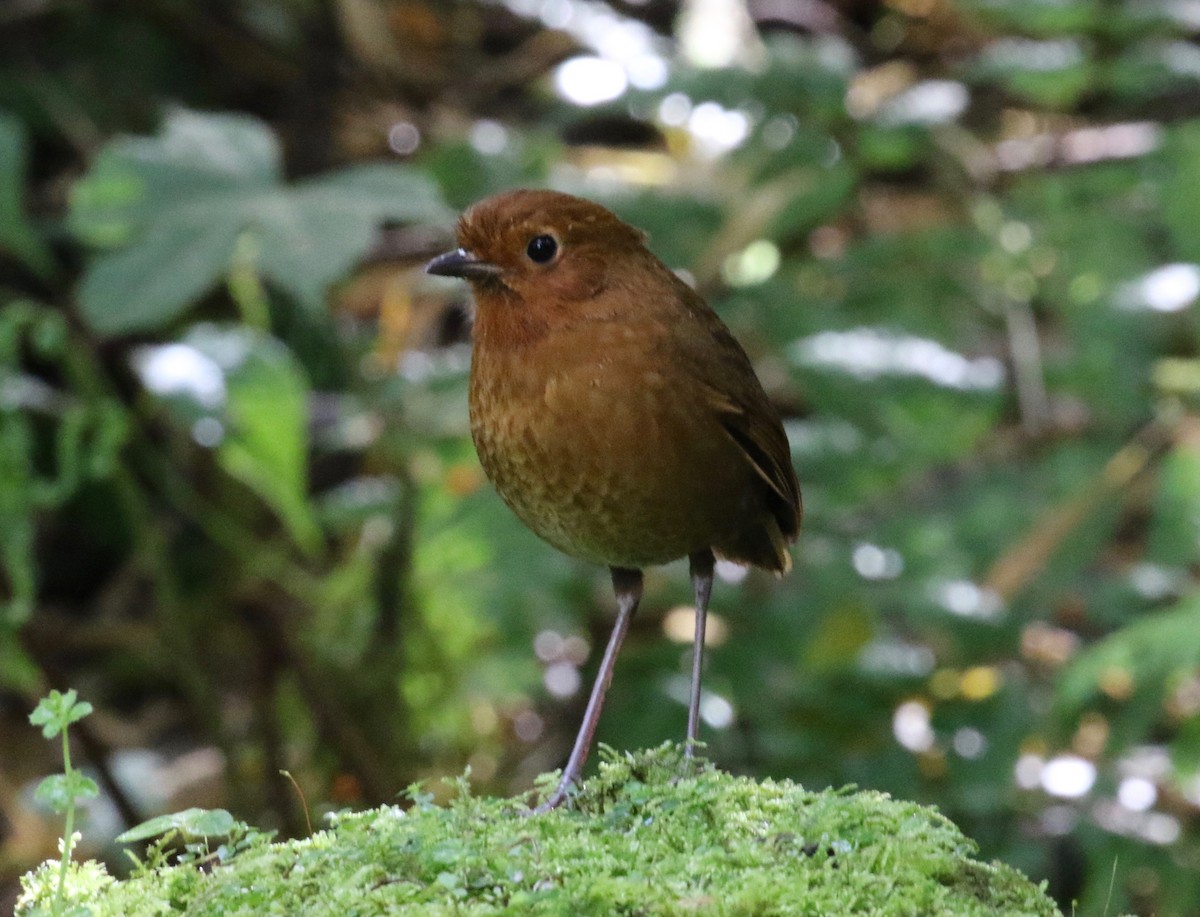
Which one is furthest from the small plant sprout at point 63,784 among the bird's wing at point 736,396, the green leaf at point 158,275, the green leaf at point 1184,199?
the green leaf at point 1184,199

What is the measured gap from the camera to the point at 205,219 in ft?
12.0

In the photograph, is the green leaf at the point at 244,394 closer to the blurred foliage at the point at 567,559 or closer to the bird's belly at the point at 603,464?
the blurred foliage at the point at 567,559

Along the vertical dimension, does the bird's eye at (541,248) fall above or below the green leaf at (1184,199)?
below

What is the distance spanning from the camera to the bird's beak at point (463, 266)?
2443 millimetres

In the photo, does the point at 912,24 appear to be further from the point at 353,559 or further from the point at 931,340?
the point at 353,559

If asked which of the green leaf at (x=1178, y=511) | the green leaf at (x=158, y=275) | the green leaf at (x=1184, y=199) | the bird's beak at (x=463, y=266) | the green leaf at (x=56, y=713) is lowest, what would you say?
the green leaf at (x=56, y=713)

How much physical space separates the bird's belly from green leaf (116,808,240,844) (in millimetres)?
774

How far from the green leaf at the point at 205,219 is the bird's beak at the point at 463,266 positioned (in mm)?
984

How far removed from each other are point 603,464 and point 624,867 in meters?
0.75

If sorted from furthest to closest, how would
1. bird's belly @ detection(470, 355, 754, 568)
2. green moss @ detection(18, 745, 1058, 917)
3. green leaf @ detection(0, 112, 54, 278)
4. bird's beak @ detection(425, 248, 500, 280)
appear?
green leaf @ detection(0, 112, 54, 278) → bird's beak @ detection(425, 248, 500, 280) → bird's belly @ detection(470, 355, 754, 568) → green moss @ detection(18, 745, 1058, 917)

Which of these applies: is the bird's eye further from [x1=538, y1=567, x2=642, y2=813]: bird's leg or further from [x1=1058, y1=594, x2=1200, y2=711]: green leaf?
[x1=1058, y1=594, x2=1200, y2=711]: green leaf

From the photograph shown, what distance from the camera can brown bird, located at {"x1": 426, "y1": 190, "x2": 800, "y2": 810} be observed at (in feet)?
7.61

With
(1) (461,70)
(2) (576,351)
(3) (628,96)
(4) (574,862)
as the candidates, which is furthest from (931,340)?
(1) (461,70)

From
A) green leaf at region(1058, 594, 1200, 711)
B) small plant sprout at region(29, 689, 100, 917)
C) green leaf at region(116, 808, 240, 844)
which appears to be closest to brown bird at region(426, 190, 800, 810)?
green leaf at region(116, 808, 240, 844)
